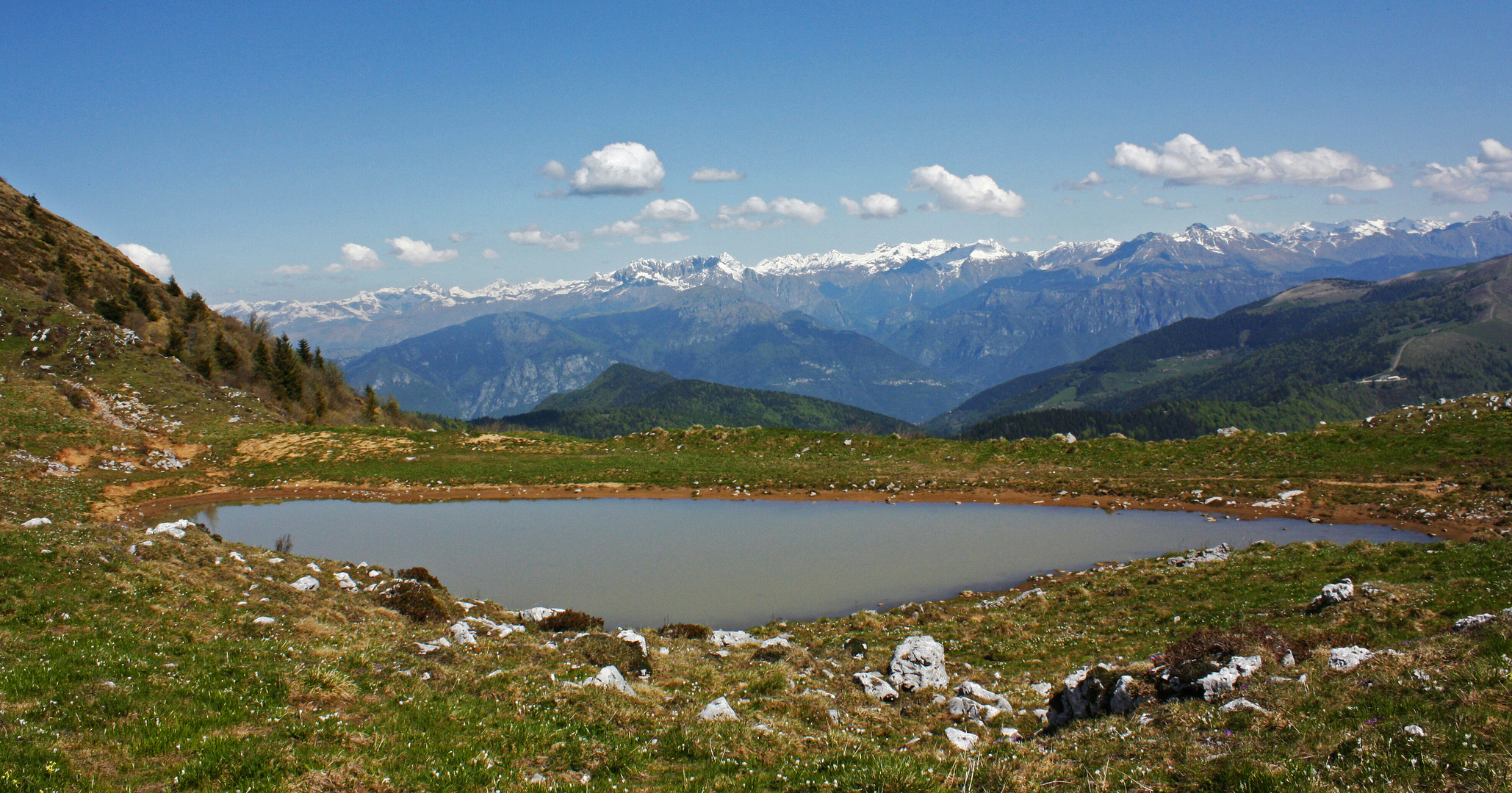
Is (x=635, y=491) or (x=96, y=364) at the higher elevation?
(x=96, y=364)

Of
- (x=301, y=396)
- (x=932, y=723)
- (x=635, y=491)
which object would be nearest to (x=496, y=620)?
(x=932, y=723)

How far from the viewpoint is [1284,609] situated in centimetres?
1827

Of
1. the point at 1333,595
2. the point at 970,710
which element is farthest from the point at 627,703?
the point at 1333,595

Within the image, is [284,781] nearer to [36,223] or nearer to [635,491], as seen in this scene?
[635,491]

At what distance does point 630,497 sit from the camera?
46500 millimetres

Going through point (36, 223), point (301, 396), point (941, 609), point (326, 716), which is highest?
point (36, 223)

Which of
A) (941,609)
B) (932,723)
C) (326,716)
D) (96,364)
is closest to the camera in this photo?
(326,716)

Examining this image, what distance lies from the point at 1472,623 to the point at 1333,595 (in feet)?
14.4

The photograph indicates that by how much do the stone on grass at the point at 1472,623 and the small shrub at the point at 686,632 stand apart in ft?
52.7

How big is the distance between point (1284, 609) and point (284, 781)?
2137 cm

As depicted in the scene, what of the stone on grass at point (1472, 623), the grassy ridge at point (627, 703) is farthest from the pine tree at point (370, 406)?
the stone on grass at point (1472, 623)

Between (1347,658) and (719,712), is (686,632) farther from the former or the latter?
(1347,658)

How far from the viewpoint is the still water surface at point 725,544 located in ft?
87.5

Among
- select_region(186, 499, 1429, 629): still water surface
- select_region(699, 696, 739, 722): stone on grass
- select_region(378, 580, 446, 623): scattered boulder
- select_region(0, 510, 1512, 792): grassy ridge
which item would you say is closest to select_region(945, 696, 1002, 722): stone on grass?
select_region(0, 510, 1512, 792): grassy ridge
